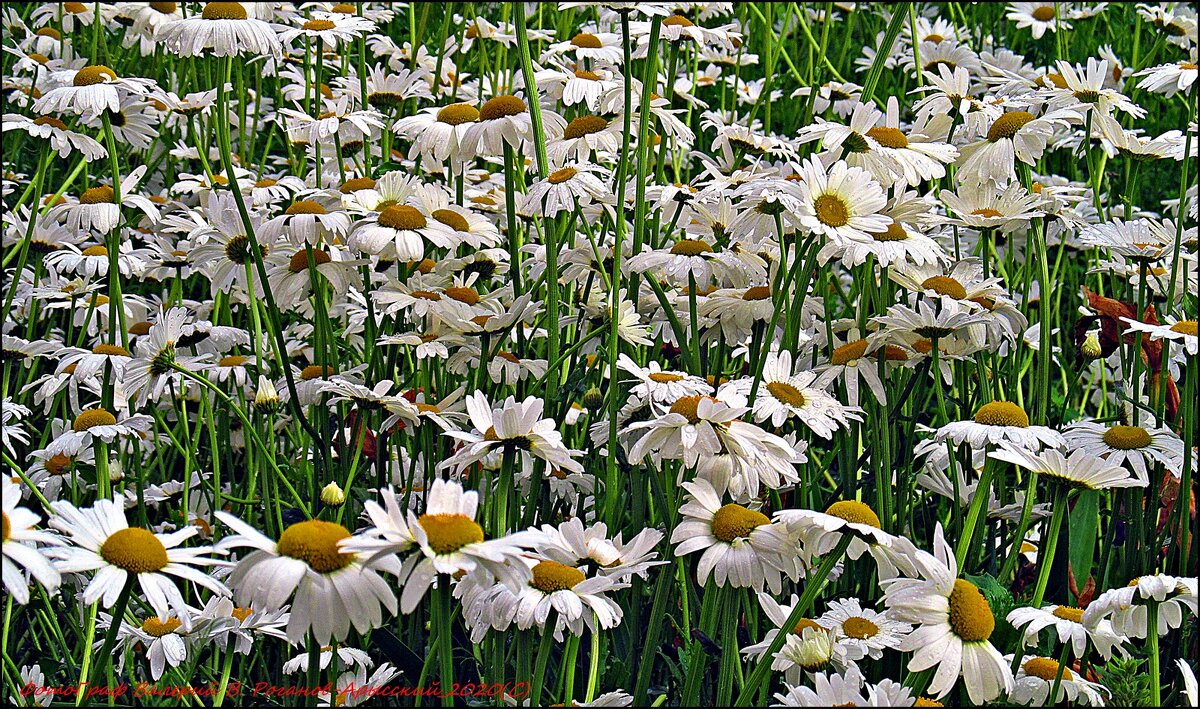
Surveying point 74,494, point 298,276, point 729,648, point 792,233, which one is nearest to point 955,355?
point 792,233

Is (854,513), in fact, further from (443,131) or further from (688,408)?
(443,131)

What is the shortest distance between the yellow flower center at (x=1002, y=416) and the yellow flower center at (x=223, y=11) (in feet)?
4.52

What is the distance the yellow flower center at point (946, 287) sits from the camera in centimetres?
193

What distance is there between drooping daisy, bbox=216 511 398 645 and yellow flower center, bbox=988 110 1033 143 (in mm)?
1466

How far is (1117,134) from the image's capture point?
2.14 meters

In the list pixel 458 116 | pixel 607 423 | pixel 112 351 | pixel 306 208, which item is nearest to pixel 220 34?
pixel 306 208

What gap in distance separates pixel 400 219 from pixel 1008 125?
1.07m

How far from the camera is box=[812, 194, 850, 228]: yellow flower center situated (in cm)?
162

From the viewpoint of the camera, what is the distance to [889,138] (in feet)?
6.20

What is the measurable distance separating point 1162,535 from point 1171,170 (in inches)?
102

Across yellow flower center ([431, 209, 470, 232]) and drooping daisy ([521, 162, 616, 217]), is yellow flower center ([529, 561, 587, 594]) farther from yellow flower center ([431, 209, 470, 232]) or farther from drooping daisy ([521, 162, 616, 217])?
yellow flower center ([431, 209, 470, 232])

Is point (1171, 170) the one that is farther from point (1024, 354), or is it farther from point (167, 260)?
point (167, 260)

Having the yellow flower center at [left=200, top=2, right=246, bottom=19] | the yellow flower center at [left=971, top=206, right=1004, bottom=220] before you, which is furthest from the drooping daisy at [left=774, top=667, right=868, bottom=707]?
the yellow flower center at [left=200, top=2, right=246, bottom=19]

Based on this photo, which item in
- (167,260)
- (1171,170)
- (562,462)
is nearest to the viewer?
(562,462)
